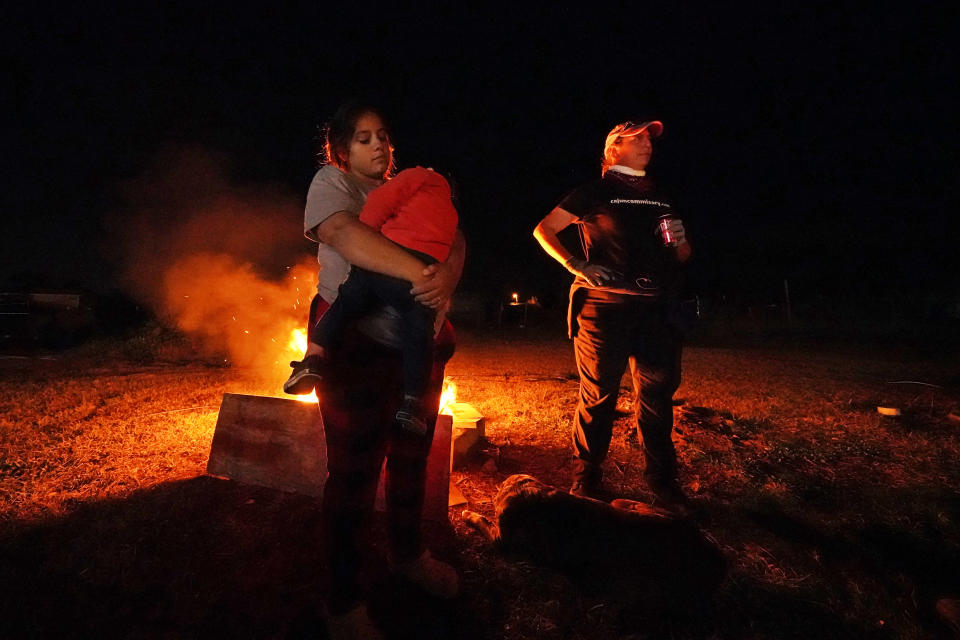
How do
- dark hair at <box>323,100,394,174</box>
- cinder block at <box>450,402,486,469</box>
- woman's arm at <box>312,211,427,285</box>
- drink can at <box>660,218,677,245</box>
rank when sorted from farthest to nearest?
cinder block at <box>450,402,486,469</box>
drink can at <box>660,218,677,245</box>
dark hair at <box>323,100,394,174</box>
woman's arm at <box>312,211,427,285</box>

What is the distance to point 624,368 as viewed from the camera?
101 inches

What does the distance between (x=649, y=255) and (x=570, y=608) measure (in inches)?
73.7

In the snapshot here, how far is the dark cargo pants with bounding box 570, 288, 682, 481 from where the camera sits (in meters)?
2.62

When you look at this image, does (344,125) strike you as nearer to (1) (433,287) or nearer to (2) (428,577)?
(1) (433,287)

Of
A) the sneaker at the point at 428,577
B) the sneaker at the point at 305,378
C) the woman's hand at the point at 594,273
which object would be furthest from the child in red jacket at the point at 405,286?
the woman's hand at the point at 594,273

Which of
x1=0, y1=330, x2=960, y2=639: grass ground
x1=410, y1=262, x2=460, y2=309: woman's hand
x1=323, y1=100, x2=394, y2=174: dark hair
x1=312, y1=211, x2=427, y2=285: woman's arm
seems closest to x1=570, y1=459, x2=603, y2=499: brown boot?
x1=0, y1=330, x2=960, y2=639: grass ground

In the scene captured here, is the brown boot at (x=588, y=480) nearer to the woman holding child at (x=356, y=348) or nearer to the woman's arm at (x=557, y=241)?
the woman's arm at (x=557, y=241)

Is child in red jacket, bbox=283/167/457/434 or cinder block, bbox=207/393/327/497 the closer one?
child in red jacket, bbox=283/167/457/434

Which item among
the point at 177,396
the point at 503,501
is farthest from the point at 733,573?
the point at 177,396

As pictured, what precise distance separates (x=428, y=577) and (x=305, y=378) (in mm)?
1025

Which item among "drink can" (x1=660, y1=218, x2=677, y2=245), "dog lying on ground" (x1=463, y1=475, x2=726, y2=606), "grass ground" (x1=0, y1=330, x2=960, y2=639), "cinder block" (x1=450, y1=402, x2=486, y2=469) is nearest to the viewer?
"grass ground" (x1=0, y1=330, x2=960, y2=639)

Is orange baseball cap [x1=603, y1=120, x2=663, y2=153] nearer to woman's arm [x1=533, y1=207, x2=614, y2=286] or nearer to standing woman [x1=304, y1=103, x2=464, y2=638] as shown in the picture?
woman's arm [x1=533, y1=207, x2=614, y2=286]

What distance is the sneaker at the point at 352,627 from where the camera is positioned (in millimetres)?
1582

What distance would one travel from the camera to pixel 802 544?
7.83 feet
